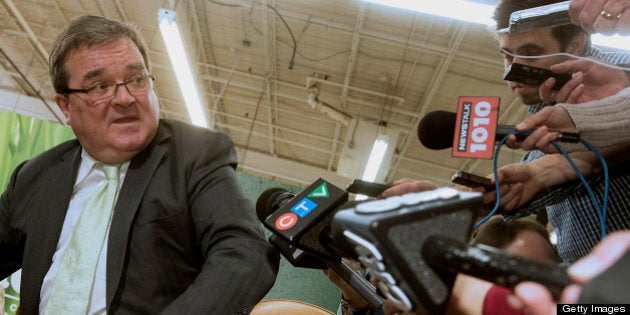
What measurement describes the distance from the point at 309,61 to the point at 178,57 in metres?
2.95

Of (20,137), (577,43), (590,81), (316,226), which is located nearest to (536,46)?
(577,43)

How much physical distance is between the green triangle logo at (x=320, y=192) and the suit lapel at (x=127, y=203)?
55 centimetres

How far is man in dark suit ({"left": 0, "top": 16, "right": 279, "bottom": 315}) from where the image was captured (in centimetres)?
101

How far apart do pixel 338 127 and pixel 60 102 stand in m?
7.79

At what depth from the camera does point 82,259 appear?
1.13 m

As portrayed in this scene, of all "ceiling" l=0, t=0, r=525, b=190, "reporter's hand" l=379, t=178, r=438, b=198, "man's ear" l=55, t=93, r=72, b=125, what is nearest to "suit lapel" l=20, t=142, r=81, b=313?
"man's ear" l=55, t=93, r=72, b=125

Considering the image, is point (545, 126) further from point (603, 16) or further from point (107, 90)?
point (107, 90)

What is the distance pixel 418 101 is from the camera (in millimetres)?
7812

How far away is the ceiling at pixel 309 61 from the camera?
20.4 ft

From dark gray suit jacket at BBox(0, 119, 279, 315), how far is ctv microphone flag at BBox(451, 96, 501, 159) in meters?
0.50

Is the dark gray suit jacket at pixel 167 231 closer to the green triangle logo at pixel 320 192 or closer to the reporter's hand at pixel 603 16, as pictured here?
the green triangle logo at pixel 320 192

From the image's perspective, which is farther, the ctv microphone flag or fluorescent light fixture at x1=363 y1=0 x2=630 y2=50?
fluorescent light fixture at x1=363 y1=0 x2=630 y2=50

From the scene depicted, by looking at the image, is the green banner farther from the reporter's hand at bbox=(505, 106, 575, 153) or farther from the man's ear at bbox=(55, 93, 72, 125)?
the reporter's hand at bbox=(505, 106, 575, 153)

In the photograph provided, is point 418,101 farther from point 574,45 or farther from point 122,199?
point 122,199
